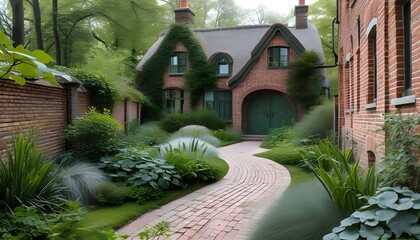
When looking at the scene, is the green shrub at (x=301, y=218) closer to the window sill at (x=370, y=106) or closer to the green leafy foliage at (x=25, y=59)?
the window sill at (x=370, y=106)

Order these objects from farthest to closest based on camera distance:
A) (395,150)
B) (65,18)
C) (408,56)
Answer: (65,18), (408,56), (395,150)

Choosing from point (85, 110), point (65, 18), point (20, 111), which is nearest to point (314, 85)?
point (85, 110)

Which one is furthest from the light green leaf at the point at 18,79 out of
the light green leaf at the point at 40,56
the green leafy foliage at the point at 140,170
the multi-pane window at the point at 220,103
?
the multi-pane window at the point at 220,103

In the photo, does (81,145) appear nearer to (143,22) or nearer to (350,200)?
(350,200)

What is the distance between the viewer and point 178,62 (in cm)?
2489

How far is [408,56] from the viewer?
4.78m

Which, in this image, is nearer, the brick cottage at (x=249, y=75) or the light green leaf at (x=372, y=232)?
the light green leaf at (x=372, y=232)

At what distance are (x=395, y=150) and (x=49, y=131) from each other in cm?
682

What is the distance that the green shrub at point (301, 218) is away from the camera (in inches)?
151

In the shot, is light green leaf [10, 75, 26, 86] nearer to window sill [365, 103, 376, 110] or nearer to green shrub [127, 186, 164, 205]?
green shrub [127, 186, 164, 205]

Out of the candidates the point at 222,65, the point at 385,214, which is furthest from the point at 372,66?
the point at 222,65

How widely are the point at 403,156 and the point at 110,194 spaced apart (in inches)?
182

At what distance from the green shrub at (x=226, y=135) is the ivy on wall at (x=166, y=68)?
14.1ft

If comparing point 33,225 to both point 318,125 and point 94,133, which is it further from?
point 318,125
